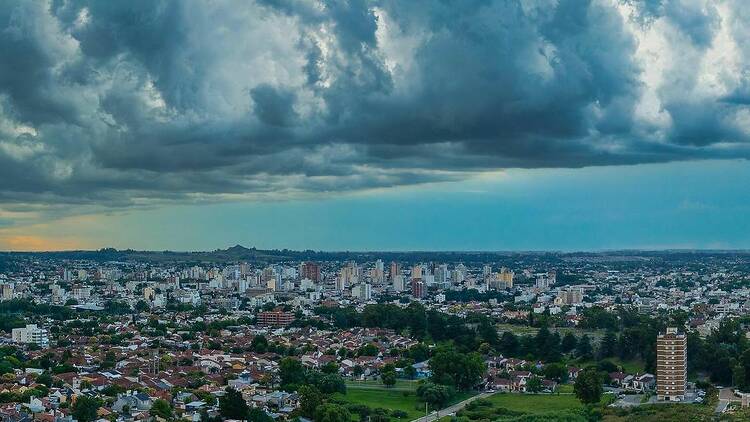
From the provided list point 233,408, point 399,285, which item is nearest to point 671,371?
point 233,408

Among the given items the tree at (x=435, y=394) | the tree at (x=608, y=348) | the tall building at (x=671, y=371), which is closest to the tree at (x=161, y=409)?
the tree at (x=435, y=394)

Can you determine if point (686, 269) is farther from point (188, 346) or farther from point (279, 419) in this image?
point (279, 419)

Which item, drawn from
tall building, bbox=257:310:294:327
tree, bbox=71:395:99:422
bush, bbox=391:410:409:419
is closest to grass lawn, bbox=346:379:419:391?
bush, bbox=391:410:409:419

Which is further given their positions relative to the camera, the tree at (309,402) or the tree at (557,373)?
the tree at (557,373)

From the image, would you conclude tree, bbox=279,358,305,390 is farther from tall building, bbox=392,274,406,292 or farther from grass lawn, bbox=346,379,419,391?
tall building, bbox=392,274,406,292

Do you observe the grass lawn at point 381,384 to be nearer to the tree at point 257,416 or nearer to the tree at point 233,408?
the tree at point 257,416

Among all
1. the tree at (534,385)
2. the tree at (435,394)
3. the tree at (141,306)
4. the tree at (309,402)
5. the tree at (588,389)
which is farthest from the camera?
the tree at (141,306)
